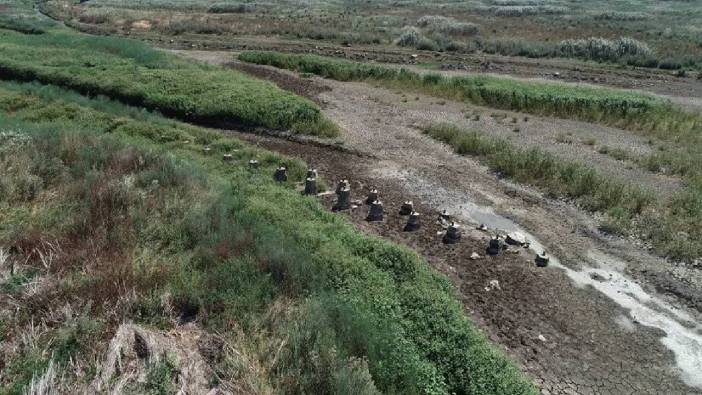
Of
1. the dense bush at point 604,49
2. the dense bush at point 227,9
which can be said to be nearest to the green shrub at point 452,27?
the dense bush at point 604,49

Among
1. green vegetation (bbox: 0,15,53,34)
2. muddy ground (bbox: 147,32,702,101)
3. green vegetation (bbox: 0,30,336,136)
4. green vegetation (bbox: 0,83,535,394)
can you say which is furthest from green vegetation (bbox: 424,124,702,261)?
green vegetation (bbox: 0,15,53,34)

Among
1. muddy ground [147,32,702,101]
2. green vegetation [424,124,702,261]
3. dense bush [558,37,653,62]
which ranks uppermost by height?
dense bush [558,37,653,62]

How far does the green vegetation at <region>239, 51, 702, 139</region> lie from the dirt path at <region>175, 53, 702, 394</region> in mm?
6727

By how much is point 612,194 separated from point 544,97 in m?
11.6

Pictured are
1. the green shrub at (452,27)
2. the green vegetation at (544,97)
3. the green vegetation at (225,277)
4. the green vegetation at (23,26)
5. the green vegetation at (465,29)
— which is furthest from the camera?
the green shrub at (452,27)

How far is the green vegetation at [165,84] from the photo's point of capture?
64.0ft

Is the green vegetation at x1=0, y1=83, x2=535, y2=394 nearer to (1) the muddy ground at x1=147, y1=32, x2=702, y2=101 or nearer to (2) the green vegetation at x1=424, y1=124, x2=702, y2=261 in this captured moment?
(2) the green vegetation at x1=424, y1=124, x2=702, y2=261

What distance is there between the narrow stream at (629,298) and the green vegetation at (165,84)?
24.9 ft

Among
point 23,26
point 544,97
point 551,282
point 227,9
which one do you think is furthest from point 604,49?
point 227,9

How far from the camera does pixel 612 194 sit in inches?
524

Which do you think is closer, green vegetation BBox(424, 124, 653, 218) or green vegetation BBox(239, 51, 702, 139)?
green vegetation BBox(424, 124, 653, 218)

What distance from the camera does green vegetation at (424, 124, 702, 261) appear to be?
1159 centimetres

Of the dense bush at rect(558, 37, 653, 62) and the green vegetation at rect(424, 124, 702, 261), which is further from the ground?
the dense bush at rect(558, 37, 653, 62)

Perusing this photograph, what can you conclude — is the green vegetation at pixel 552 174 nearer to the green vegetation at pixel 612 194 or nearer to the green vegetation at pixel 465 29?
the green vegetation at pixel 612 194
